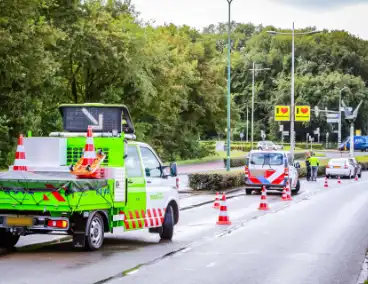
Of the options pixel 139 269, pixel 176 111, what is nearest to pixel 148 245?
pixel 139 269

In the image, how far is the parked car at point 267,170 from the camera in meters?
33.8

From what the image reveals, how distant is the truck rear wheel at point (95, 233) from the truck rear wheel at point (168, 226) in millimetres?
2458

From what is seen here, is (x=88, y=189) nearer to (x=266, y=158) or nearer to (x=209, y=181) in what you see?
(x=266, y=158)

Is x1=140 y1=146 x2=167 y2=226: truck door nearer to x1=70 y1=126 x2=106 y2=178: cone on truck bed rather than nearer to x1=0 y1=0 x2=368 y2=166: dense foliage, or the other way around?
x1=70 y1=126 x2=106 y2=178: cone on truck bed

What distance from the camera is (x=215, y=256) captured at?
46.2 ft

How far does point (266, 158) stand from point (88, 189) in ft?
69.9

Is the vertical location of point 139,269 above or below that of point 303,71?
below

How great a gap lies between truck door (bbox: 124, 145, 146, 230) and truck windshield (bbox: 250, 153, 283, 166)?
61.7 ft

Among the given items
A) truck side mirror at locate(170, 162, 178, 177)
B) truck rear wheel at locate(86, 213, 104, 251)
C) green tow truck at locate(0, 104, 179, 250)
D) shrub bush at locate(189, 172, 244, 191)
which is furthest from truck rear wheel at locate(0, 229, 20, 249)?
shrub bush at locate(189, 172, 244, 191)

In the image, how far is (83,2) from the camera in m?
45.8

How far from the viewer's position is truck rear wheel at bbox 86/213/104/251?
45.8 ft

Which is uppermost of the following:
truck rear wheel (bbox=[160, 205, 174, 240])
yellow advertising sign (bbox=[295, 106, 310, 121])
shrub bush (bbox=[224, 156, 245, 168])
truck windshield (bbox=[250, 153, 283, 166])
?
yellow advertising sign (bbox=[295, 106, 310, 121])

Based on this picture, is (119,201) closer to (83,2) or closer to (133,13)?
(83,2)

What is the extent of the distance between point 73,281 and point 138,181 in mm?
4855
